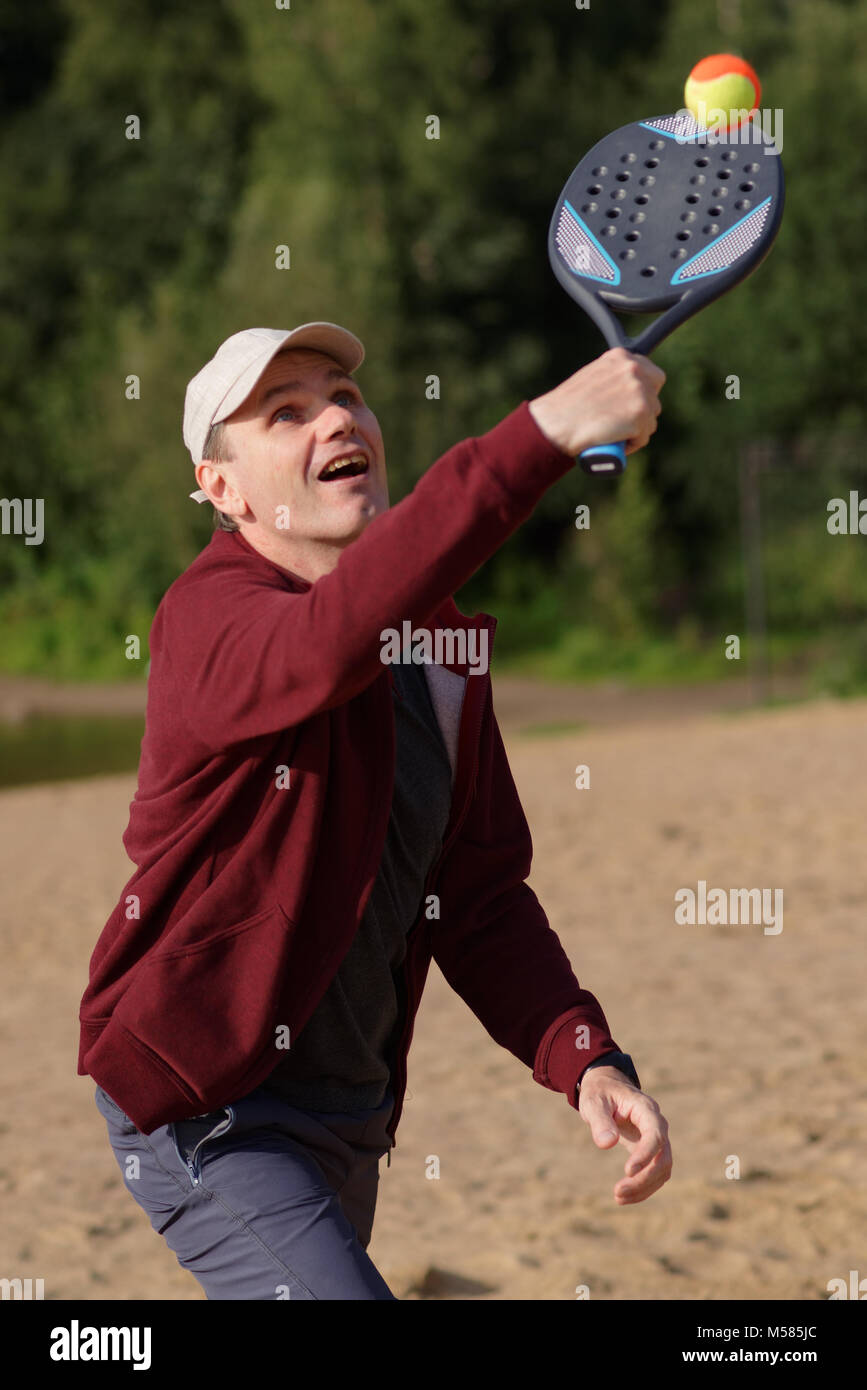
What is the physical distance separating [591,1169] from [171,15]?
25365 millimetres

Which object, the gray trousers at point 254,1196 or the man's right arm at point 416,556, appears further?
the gray trousers at point 254,1196

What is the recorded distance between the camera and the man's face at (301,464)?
7.07 ft

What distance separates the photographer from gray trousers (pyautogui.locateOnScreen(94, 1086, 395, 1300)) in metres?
2.07

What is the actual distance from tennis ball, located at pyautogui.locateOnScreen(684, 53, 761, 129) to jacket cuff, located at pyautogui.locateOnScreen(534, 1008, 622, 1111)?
127cm

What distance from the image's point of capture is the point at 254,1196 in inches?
82.9

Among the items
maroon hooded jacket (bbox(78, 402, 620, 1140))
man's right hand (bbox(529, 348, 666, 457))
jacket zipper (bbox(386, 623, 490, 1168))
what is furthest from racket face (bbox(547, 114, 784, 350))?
jacket zipper (bbox(386, 623, 490, 1168))

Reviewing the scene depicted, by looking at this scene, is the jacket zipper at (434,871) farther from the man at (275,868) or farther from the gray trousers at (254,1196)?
the gray trousers at (254,1196)

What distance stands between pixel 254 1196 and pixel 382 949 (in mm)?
378

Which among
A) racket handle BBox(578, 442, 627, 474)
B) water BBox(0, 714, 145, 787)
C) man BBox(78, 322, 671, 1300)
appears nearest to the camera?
racket handle BBox(578, 442, 627, 474)

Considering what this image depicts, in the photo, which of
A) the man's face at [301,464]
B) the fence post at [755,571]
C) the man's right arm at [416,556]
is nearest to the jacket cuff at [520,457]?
the man's right arm at [416,556]

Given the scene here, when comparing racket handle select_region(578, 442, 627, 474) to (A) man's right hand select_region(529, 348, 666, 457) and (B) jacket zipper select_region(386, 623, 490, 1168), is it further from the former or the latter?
(B) jacket zipper select_region(386, 623, 490, 1168)

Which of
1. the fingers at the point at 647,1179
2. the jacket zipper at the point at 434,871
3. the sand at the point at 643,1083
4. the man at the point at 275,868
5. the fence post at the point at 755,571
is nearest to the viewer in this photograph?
the man at the point at 275,868

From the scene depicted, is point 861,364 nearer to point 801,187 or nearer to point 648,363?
point 801,187

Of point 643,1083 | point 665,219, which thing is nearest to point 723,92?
point 665,219
